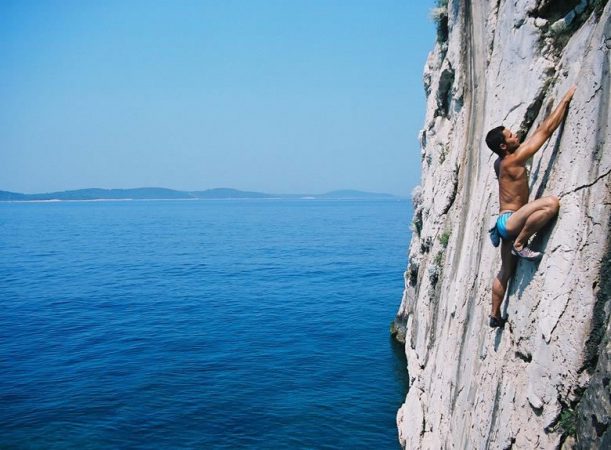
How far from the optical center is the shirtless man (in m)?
8.78

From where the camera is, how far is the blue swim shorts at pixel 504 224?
30.6 ft

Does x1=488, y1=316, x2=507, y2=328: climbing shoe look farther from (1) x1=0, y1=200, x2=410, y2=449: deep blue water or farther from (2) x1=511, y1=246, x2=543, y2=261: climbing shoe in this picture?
(1) x1=0, y1=200, x2=410, y2=449: deep blue water

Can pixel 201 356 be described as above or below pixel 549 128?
below

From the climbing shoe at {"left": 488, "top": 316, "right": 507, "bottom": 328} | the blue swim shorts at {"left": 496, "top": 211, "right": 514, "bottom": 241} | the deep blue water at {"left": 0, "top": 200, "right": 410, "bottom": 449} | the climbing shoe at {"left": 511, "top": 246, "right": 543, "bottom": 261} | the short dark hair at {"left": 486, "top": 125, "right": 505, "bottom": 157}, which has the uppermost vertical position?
the short dark hair at {"left": 486, "top": 125, "right": 505, "bottom": 157}

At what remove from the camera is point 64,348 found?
33.7 metres

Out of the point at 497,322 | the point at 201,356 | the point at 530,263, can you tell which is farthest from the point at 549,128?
the point at 201,356

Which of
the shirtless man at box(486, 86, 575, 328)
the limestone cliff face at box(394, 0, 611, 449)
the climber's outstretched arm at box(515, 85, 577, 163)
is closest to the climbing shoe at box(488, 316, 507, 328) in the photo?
the limestone cliff face at box(394, 0, 611, 449)

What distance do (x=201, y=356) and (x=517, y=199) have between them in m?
26.5

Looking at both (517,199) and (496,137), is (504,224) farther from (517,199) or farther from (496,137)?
(496,137)

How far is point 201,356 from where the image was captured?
32.2 m

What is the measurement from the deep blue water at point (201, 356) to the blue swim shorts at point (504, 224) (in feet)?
49.6

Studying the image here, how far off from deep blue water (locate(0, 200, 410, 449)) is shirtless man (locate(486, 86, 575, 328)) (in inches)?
585

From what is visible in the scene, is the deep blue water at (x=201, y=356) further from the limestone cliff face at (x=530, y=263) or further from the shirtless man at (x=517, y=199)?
the shirtless man at (x=517, y=199)

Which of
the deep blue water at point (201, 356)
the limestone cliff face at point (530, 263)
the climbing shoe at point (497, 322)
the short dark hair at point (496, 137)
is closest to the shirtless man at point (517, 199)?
the short dark hair at point (496, 137)
